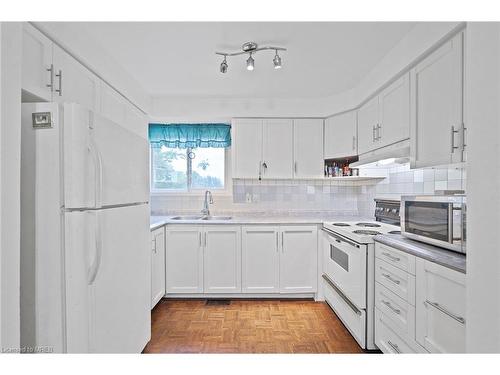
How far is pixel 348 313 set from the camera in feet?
7.16

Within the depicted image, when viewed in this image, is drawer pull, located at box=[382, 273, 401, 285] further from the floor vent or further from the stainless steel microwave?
the floor vent

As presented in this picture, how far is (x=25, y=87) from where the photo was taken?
129 centimetres

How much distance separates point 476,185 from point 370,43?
1653 mm

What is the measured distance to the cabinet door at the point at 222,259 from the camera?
2.85 meters

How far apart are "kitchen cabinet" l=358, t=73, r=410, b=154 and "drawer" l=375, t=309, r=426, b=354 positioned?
4.21 feet

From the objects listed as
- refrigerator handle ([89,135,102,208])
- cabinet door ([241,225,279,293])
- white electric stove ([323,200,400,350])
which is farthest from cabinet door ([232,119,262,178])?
refrigerator handle ([89,135,102,208])

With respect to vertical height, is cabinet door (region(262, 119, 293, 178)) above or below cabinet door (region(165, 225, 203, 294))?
above

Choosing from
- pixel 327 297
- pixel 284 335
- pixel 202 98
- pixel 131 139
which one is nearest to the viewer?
pixel 131 139

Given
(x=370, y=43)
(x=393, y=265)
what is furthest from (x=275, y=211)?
(x=370, y=43)

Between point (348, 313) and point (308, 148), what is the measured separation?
5.86ft

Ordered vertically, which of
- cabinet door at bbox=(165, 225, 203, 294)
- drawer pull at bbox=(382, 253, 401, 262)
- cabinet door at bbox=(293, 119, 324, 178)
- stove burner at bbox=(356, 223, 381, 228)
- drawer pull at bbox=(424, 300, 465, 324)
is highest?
cabinet door at bbox=(293, 119, 324, 178)

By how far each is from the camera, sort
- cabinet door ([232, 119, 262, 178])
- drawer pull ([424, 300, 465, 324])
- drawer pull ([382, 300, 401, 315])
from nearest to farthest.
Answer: drawer pull ([424, 300, 465, 324])
drawer pull ([382, 300, 401, 315])
cabinet door ([232, 119, 262, 178])

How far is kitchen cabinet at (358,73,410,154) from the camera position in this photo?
1.96 m
